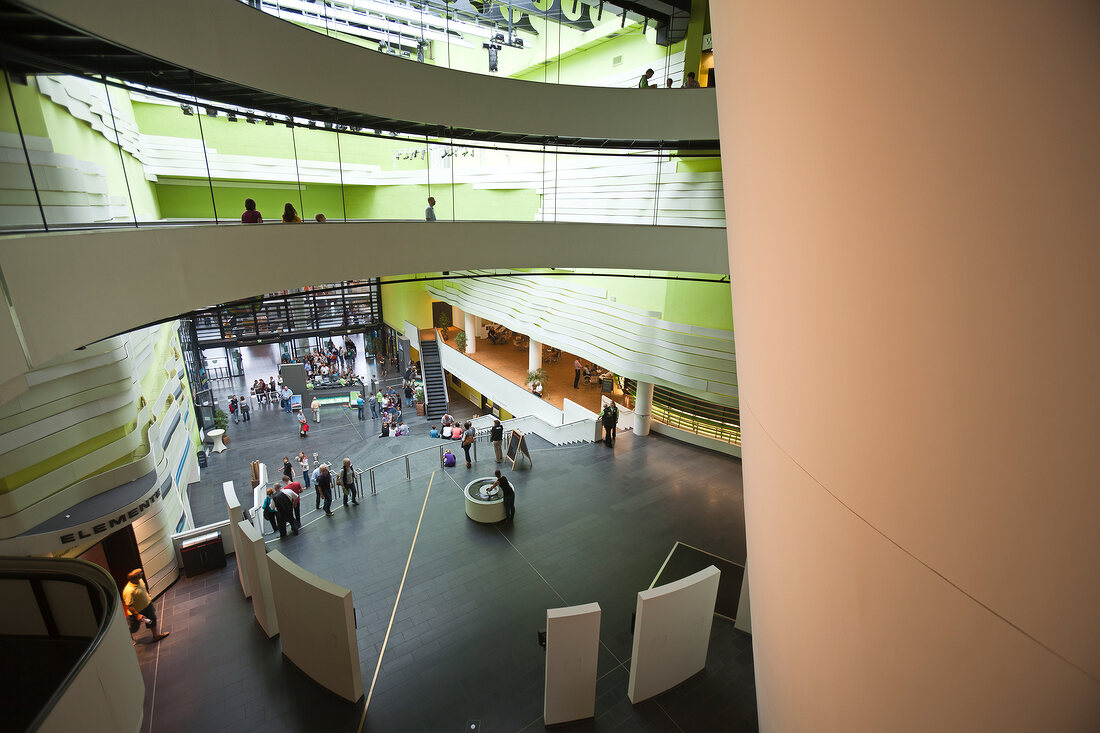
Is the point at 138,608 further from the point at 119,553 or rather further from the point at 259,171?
the point at 259,171

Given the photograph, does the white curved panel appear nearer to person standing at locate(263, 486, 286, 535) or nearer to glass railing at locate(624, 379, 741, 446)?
glass railing at locate(624, 379, 741, 446)

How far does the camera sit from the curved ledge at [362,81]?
196 inches

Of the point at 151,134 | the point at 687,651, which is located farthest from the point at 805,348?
the point at 151,134

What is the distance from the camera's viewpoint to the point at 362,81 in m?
7.67

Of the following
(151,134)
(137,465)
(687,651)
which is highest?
(151,134)

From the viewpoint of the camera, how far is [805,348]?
105 inches

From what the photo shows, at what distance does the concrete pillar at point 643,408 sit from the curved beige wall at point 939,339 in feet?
42.5

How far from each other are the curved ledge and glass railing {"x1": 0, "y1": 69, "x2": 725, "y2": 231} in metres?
0.60

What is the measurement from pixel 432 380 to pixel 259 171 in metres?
12.5

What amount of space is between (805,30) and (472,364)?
74.0 ft

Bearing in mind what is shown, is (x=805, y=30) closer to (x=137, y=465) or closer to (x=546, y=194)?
(x=137, y=465)

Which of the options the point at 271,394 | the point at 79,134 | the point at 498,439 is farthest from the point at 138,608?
the point at 271,394

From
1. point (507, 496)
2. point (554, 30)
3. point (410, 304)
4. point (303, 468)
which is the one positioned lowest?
point (303, 468)

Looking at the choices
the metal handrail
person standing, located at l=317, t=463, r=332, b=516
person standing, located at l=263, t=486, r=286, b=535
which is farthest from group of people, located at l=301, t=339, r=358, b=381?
the metal handrail
